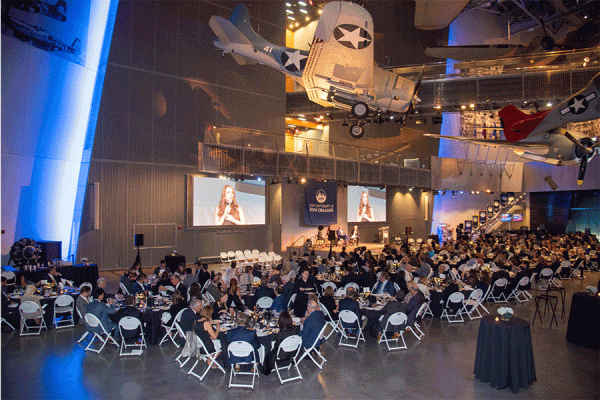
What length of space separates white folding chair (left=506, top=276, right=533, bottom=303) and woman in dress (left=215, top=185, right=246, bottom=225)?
512 inches

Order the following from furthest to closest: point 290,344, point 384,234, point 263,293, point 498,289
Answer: point 384,234
point 498,289
point 263,293
point 290,344

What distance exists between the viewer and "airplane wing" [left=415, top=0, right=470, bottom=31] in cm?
1791

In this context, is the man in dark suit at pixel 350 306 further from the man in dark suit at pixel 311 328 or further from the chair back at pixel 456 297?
the chair back at pixel 456 297

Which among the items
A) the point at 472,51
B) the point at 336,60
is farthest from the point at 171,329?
the point at 472,51

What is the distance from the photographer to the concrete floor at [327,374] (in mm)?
6559

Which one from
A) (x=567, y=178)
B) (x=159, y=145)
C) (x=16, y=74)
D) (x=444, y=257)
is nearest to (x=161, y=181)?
(x=159, y=145)

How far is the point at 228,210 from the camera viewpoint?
21.3 m

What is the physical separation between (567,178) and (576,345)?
77.4 ft

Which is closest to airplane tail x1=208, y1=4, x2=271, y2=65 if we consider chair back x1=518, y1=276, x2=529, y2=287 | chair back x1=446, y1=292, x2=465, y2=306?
chair back x1=446, y1=292, x2=465, y2=306

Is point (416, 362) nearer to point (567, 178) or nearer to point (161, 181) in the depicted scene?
point (161, 181)

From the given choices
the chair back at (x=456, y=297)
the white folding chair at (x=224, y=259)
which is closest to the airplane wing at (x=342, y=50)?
the chair back at (x=456, y=297)

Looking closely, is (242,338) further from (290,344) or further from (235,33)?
(235,33)

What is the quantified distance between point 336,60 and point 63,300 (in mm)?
9160

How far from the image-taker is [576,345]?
8773mm
